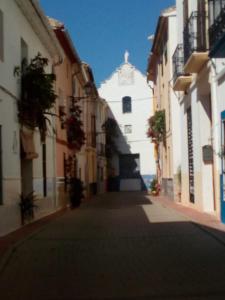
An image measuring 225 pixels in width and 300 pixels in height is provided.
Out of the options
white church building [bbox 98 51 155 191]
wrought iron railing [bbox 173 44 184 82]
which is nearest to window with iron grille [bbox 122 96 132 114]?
white church building [bbox 98 51 155 191]

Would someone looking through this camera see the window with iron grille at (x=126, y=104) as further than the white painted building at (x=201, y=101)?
Yes

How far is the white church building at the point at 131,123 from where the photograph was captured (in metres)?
49.2

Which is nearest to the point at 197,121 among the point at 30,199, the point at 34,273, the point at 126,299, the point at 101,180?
the point at 30,199

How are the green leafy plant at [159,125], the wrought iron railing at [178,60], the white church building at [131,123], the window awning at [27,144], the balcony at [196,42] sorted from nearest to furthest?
the window awning at [27,144] < the balcony at [196,42] < the wrought iron railing at [178,60] < the green leafy plant at [159,125] < the white church building at [131,123]

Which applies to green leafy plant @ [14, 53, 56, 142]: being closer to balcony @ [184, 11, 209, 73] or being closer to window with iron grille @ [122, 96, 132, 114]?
balcony @ [184, 11, 209, 73]

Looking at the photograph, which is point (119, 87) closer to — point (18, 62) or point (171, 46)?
point (171, 46)

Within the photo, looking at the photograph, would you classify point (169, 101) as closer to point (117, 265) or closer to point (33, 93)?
point (33, 93)

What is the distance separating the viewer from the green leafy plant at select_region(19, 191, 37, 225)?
1487cm

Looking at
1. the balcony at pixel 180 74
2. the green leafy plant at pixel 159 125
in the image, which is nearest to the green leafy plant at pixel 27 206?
the balcony at pixel 180 74

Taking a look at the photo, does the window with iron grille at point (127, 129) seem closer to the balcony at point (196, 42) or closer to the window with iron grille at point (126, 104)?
the window with iron grille at point (126, 104)

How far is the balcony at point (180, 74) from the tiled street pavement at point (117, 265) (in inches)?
278

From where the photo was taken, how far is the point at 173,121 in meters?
26.0

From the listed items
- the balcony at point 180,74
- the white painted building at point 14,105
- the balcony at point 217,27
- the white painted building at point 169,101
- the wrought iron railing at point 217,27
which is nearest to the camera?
the balcony at point 217,27

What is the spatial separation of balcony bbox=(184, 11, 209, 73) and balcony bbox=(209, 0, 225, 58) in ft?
5.12
